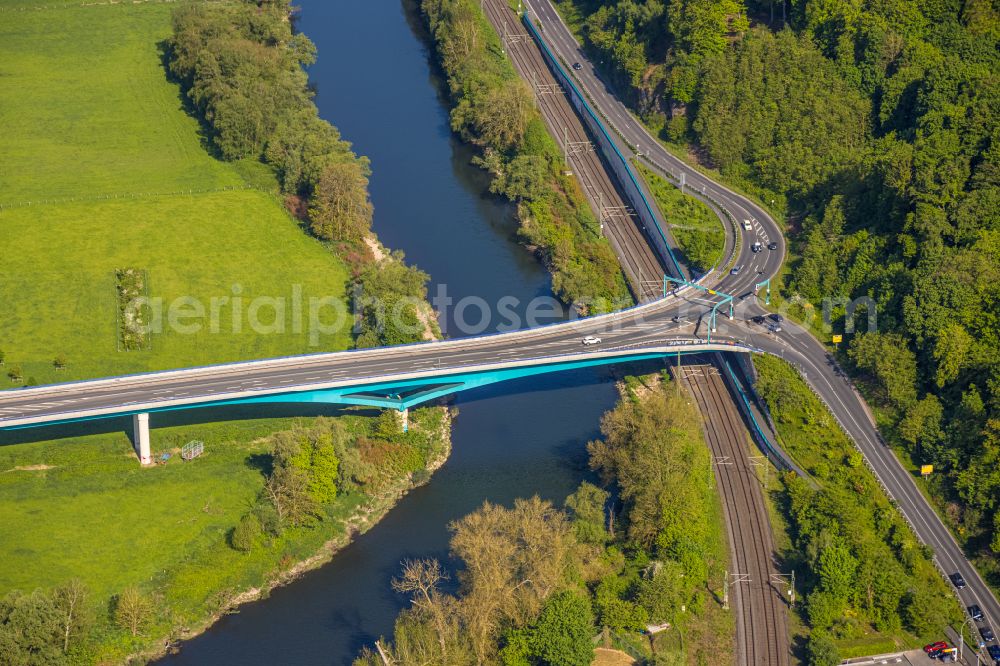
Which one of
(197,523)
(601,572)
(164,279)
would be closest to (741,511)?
(601,572)

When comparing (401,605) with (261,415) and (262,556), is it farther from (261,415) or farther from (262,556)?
(261,415)

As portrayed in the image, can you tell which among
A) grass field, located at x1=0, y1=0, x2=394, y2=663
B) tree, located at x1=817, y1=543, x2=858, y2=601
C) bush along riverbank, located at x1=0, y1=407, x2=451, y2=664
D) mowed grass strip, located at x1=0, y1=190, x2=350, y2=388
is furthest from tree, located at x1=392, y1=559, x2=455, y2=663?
mowed grass strip, located at x1=0, y1=190, x2=350, y2=388

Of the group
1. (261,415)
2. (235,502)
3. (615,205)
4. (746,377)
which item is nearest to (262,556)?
(235,502)

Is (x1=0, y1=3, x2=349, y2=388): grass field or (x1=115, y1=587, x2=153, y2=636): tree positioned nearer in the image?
(x1=115, y1=587, x2=153, y2=636): tree

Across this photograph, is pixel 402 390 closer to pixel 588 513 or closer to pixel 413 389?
pixel 413 389

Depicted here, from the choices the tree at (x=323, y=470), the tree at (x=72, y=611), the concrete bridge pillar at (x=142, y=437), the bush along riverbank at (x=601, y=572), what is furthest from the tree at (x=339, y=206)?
the tree at (x=72, y=611)

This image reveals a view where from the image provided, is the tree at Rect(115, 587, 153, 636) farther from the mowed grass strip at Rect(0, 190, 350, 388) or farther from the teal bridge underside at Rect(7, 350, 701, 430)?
the mowed grass strip at Rect(0, 190, 350, 388)

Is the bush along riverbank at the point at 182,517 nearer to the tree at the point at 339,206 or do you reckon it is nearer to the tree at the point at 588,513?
the tree at the point at 588,513
